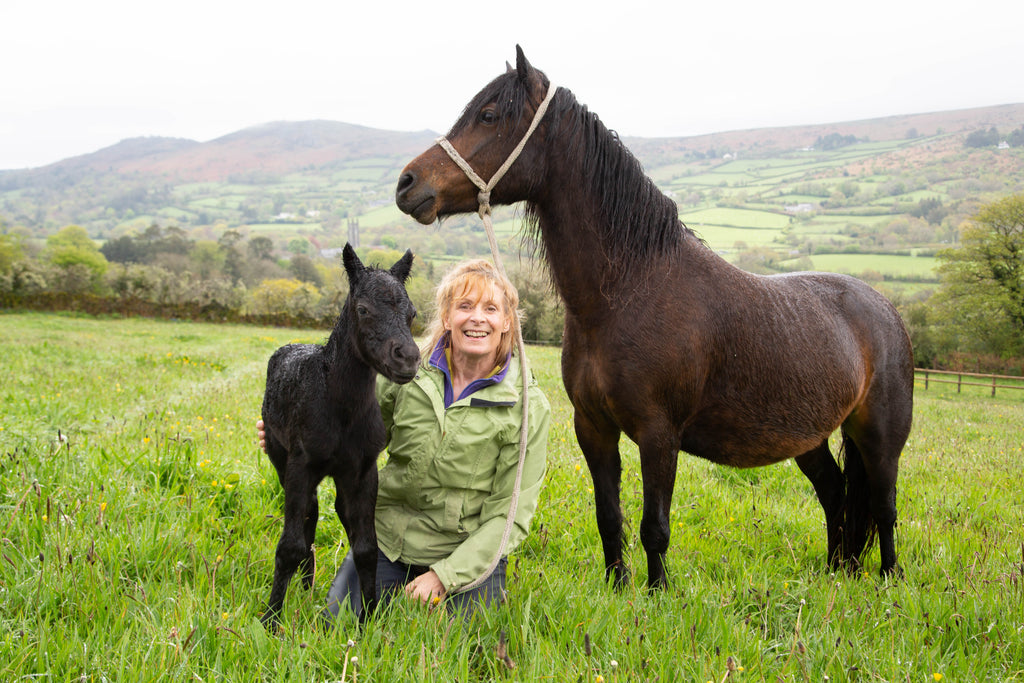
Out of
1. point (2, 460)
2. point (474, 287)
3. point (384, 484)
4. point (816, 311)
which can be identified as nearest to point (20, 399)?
point (2, 460)

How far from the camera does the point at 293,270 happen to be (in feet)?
288

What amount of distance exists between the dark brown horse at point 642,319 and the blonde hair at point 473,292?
35 cm

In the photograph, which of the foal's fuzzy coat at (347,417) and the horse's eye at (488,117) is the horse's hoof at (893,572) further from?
the horse's eye at (488,117)

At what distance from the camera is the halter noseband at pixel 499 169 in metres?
3.01

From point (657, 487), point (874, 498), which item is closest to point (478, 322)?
point (657, 487)

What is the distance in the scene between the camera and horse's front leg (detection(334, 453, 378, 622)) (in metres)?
2.85

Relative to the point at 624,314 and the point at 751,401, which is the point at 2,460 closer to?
the point at 624,314

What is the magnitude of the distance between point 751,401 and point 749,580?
3.76 feet

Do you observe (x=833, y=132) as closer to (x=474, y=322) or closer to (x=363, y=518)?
(x=474, y=322)

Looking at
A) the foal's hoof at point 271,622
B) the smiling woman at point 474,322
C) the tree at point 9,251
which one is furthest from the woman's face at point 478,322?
the tree at point 9,251

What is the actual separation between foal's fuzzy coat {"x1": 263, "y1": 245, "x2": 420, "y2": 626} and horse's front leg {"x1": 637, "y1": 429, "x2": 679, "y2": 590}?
1.41 m

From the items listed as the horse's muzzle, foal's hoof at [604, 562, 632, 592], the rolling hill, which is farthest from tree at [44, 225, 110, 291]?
foal's hoof at [604, 562, 632, 592]

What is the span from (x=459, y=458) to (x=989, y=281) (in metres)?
45.9

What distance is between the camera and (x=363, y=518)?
9.50 feet
